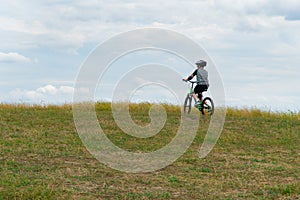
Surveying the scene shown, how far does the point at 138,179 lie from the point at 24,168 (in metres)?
2.86

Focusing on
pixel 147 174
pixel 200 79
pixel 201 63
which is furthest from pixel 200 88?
pixel 147 174

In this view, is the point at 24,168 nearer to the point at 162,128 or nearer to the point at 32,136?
the point at 32,136

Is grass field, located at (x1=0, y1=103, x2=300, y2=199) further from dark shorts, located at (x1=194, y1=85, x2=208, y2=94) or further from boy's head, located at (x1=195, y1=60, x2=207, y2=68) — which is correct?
boy's head, located at (x1=195, y1=60, x2=207, y2=68)

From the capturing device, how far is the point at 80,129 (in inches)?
680

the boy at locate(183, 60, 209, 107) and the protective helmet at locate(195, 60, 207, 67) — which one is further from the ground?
the protective helmet at locate(195, 60, 207, 67)

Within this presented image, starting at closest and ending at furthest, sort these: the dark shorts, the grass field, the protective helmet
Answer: the grass field → the protective helmet → the dark shorts

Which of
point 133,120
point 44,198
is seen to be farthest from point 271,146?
point 44,198

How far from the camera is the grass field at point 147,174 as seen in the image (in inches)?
387

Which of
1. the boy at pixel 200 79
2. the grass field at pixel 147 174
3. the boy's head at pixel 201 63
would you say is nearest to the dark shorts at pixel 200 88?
the boy at pixel 200 79

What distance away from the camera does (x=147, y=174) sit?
11477 mm

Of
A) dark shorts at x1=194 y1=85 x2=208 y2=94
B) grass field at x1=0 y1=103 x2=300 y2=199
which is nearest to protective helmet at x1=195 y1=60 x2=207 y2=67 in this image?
dark shorts at x1=194 y1=85 x2=208 y2=94

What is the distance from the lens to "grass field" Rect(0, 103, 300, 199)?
983 cm

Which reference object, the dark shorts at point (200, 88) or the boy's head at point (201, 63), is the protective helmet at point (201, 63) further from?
the dark shorts at point (200, 88)

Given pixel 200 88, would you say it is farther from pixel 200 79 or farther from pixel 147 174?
pixel 147 174
